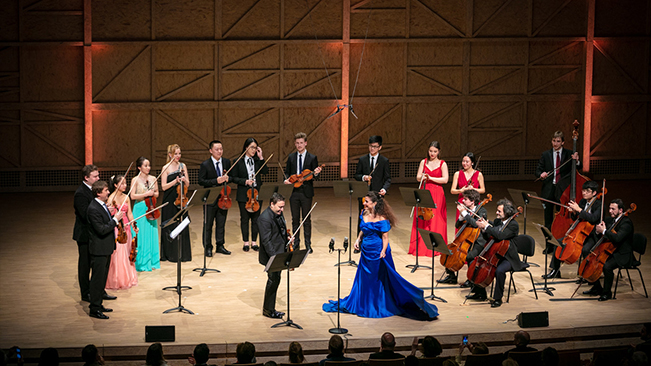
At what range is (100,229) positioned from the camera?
6.99 metres

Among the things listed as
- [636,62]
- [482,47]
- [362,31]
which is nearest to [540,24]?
[482,47]

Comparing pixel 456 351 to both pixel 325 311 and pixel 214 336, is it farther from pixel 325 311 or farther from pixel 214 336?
pixel 214 336

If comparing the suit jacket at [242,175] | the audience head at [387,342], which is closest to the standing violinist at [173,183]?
the suit jacket at [242,175]

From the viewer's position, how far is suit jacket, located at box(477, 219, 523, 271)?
7562 mm

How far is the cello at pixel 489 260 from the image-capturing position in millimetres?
7605

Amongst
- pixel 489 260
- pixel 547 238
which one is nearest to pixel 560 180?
pixel 547 238

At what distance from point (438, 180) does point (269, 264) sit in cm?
367

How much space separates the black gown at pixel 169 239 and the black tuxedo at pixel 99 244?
1.69 m

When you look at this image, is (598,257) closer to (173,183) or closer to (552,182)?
(552,182)

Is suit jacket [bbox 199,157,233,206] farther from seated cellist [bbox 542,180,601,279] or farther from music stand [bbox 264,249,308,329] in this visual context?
seated cellist [bbox 542,180,601,279]

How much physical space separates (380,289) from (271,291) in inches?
44.2

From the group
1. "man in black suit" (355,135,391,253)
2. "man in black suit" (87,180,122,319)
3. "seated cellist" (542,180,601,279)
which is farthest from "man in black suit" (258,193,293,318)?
"seated cellist" (542,180,601,279)

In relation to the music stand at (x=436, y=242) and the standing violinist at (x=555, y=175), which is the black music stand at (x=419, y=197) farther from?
the standing violinist at (x=555, y=175)

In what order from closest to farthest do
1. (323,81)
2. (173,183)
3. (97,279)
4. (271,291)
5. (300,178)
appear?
(97,279), (271,291), (173,183), (300,178), (323,81)
